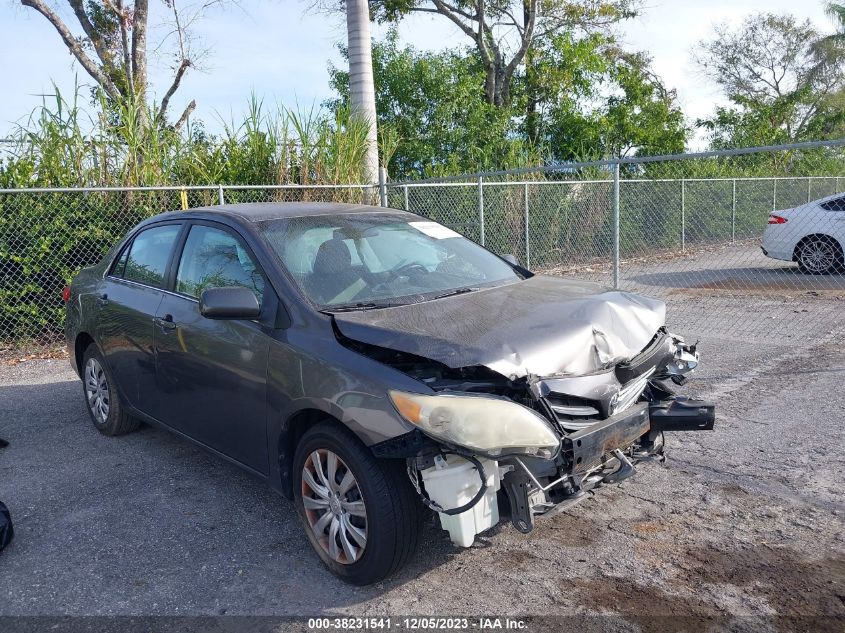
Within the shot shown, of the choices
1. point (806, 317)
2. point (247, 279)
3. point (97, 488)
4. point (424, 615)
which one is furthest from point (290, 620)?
point (806, 317)

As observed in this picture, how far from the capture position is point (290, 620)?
296cm

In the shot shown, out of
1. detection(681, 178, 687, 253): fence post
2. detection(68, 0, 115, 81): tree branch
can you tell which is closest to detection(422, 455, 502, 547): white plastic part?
detection(681, 178, 687, 253): fence post

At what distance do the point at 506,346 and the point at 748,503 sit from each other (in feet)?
6.05

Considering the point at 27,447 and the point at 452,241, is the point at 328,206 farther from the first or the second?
the point at 27,447

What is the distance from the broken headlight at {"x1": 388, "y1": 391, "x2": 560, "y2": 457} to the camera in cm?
274

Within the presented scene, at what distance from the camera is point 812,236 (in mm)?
11523

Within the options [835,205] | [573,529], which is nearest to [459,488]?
[573,529]

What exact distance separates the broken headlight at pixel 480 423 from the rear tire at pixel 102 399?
9.98ft

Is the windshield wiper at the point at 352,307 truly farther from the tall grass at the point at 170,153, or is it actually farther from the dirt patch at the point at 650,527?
the tall grass at the point at 170,153

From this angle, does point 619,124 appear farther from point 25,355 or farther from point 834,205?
point 25,355

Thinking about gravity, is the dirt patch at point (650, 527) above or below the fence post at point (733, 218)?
below

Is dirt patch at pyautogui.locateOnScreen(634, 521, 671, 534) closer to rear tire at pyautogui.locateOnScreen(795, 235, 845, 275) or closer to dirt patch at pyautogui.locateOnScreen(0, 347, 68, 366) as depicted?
dirt patch at pyautogui.locateOnScreen(0, 347, 68, 366)

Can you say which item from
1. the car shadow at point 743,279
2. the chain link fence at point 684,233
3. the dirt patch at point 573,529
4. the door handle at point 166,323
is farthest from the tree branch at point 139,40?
the dirt patch at point 573,529

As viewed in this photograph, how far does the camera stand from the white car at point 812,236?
36.3 ft
